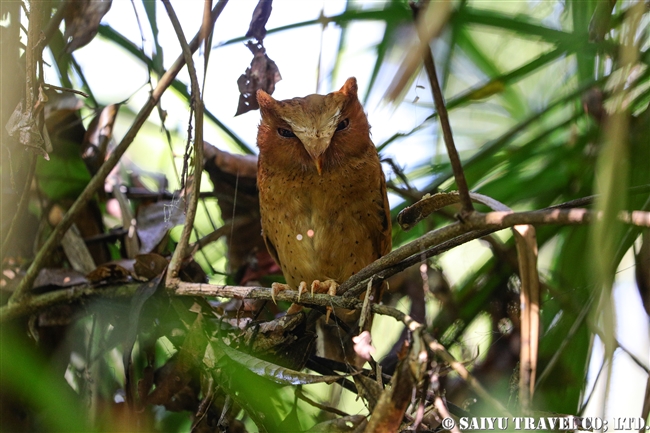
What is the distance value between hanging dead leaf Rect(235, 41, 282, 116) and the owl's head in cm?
8

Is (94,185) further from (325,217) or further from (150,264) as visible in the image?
(325,217)

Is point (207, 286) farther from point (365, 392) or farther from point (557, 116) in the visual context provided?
point (557, 116)

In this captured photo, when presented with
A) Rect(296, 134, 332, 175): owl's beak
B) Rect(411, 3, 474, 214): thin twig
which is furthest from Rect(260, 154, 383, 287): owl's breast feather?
Rect(411, 3, 474, 214): thin twig

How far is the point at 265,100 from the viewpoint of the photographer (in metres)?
2.40

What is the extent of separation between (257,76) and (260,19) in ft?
0.81

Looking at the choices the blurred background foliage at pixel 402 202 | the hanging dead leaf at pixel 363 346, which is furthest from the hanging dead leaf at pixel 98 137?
the hanging dead leaf at pixel 363 346

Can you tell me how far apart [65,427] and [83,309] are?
1.79ft

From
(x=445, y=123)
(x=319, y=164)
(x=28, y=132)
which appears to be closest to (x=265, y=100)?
(x=319, y=164)

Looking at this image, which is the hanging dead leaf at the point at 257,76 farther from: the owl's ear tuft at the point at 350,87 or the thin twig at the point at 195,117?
the thin twig at the point at 195,117

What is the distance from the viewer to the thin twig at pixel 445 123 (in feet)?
2.95

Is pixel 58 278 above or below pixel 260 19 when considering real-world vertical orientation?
below

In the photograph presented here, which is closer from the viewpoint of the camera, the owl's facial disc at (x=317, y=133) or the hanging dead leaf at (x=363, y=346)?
the hanging dead leaf at (x=363, y=346)

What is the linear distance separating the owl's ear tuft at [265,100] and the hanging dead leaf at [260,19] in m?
0.21

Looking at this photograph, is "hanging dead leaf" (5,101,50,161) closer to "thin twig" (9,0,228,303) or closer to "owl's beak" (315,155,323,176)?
"thin twig" (9,0,228,303)
